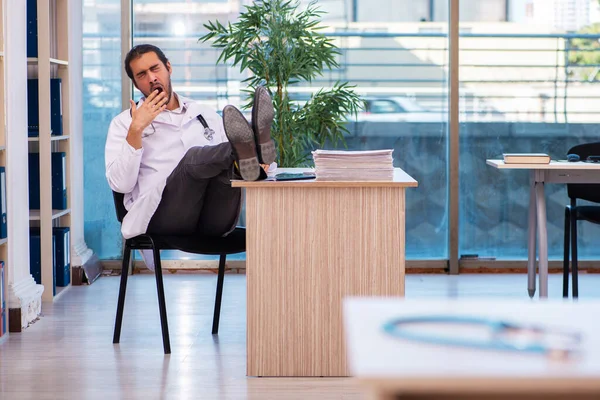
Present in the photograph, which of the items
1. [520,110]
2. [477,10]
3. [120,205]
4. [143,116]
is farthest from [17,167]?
[520,110]

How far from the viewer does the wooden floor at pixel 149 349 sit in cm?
306

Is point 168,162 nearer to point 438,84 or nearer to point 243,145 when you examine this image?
point 243,145

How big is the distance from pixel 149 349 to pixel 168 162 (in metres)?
0.80

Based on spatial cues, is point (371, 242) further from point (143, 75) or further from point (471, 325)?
point (471, 325)

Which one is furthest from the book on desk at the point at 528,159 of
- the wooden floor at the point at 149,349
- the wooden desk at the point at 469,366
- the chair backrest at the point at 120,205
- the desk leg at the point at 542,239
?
the wooden desk at the point at 469,366

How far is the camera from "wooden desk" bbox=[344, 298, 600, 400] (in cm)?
95

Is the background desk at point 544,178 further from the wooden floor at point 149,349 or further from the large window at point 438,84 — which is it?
the large window at point 438,84

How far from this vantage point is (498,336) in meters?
1.12

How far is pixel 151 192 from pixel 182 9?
2.37 metres

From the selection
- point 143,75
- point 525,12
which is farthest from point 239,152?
point 525,12

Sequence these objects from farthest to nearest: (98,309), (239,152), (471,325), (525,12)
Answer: (525,12), (98,309), (239,152), (471,325)

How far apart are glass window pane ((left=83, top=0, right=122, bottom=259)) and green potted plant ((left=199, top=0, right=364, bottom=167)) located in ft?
2.61

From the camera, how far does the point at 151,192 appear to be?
357 centimetres

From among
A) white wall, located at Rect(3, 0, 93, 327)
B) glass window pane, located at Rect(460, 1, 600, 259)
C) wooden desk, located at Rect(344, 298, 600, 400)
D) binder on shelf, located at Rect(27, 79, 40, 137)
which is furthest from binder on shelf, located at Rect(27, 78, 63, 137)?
wooden desk, located at Rect(344, 298, 600, 400)
